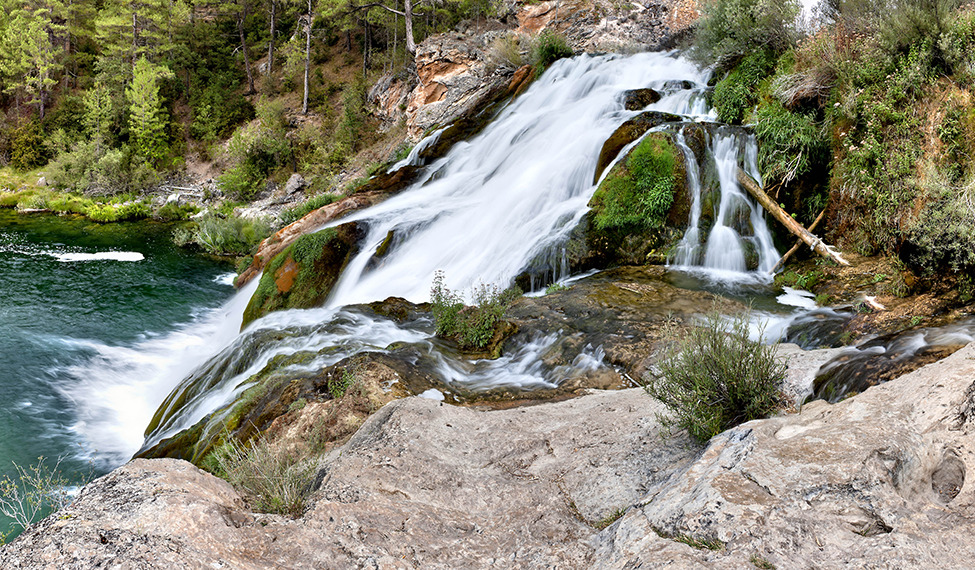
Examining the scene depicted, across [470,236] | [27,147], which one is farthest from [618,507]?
[27,147]

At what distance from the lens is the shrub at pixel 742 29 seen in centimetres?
1392

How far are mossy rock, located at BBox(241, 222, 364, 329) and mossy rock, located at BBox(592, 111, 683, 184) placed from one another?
20.5 feet

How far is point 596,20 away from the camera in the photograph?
27.1 m

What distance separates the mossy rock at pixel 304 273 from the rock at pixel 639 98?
27.9ft

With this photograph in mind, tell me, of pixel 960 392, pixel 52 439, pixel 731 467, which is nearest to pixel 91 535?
pixel 731 467

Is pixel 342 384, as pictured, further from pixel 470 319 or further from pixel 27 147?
pixel 27 147

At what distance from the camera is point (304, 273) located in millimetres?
13047

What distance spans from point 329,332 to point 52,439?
498cm

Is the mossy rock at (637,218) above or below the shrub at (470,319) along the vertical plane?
above

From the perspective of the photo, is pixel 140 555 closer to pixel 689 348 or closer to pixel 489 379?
pixel 689 348

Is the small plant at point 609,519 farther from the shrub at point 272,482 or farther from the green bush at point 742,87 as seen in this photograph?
the green bush at point 742,87

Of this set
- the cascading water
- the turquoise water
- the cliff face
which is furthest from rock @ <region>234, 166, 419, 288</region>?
the cliff face

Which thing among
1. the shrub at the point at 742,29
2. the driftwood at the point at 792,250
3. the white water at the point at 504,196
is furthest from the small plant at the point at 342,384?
the shrub at the point at 742,29

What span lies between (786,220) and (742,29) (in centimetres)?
706
